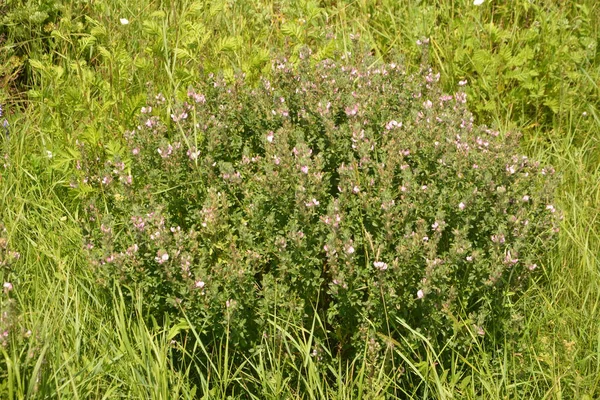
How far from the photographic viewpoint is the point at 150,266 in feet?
9.53

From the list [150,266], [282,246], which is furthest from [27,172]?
[282,246]

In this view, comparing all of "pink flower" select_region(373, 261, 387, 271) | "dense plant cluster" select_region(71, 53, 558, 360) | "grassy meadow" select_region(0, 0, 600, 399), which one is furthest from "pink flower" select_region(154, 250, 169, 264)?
"pink flower" select_region(373, 261, 387, 271)

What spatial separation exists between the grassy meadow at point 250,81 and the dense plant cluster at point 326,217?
0.13 m

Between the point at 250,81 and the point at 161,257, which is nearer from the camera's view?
the point at 161,257

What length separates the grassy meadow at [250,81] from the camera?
276cm

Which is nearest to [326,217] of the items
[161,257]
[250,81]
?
[161,257]

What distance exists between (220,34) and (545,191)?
215 centimetres

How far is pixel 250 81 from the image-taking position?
4.11 meters

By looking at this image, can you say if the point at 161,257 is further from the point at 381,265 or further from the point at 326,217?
the point at 381,265

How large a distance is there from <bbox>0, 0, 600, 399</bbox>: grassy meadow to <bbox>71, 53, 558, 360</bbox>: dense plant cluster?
0.44 feet

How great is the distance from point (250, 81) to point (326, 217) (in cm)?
153

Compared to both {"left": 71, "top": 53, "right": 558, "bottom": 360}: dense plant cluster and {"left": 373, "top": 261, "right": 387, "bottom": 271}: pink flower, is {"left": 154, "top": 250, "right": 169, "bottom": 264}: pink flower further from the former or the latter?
{"left": 373, "top": 261, "right": 387, "bottom": 271}: pink flower

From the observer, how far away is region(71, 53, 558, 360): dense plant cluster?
2771 millimetres

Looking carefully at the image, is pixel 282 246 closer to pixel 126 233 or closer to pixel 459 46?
pixel 126 233
